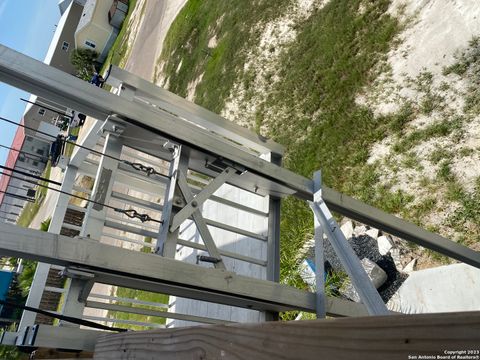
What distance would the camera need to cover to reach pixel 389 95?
6262mm

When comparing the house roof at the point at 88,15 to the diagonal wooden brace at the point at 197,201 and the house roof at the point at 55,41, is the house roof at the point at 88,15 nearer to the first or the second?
the house roof at the point at 55,41

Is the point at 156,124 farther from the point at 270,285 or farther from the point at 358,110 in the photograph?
the point at 358,110

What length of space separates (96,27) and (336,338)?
43.1 meters

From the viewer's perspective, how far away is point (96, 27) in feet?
127

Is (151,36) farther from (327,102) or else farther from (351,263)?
(351,263)

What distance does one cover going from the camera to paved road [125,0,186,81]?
2055cm

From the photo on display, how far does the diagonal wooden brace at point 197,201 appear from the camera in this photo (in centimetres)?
261

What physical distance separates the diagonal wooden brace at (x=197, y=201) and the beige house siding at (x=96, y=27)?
133 feet

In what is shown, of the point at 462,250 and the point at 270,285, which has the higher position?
the point at 462,250

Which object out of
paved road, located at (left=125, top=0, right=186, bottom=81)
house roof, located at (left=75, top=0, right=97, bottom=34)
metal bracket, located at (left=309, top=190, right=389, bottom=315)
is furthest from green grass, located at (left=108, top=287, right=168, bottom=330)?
house roof, located at (left=75, top=0, right=97, bottom=34)

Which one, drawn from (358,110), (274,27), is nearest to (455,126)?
(358,110)

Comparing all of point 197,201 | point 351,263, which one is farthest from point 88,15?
point 351,263

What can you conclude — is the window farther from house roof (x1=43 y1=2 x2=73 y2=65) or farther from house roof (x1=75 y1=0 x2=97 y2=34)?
house roof (x1=43 y1=2 x2=73 y2=65)

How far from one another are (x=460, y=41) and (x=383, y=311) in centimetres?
478
